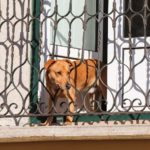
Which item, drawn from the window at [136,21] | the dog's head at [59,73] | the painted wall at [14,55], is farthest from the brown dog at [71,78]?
the window at [136,21]

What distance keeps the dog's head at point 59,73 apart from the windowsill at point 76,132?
1.56 ft

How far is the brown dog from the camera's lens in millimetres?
7289

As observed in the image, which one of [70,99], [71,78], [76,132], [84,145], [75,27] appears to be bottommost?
[84,145]

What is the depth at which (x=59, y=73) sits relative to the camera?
7.29 m

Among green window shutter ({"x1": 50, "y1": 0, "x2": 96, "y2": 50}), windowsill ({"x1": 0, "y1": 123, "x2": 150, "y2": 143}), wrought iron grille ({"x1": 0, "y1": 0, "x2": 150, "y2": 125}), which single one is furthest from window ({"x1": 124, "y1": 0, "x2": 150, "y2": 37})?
windowsill ({"x1": 0, "y1": 123, "x2": 150, "y2": 143})

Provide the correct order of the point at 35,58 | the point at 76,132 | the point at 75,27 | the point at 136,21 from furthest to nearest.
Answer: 1. the point at 75,27
2. the point at 136,21
3. the point at 35,58
4. the point at 76,132

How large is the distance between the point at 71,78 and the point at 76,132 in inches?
27.2

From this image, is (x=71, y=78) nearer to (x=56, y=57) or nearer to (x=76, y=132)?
(x=56, y=57)

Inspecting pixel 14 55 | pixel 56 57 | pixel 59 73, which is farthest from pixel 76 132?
pixel 14 55

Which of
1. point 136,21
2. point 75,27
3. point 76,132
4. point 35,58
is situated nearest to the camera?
point 76,132

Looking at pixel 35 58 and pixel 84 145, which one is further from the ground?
pixel 35 58

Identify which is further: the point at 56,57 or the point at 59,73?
the point at 56,57

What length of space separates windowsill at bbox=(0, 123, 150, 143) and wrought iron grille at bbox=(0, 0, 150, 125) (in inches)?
9.9

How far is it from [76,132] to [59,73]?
629mm
